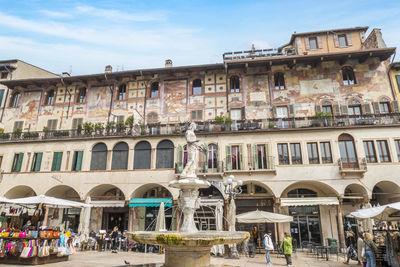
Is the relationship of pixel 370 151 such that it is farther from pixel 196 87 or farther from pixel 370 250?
pixel 196 87

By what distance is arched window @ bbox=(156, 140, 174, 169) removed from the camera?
20.3m

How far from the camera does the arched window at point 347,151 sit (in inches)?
723

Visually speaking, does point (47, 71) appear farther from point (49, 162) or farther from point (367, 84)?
point (367, 84)

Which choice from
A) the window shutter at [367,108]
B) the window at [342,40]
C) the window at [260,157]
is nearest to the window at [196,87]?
the window at [260,157]

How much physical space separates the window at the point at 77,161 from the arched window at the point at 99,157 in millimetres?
951

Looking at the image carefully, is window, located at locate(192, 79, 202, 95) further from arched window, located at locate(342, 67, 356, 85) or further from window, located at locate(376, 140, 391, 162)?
window, located at locate(376, 140, 391, 162)

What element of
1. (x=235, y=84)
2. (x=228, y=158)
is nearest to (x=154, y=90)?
(x=235, y=84)

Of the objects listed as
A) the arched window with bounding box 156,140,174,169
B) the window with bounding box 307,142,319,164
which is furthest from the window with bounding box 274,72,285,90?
the arched window with bounding box 156,140,174,169

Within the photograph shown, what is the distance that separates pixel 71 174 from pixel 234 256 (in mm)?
13998

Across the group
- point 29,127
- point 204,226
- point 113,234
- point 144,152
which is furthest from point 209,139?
point 29,127

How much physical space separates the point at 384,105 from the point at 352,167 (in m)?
6.31

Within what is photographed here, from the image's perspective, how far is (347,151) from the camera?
18703mm

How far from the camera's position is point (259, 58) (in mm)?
22953

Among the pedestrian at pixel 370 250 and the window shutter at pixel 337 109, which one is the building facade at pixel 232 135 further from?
the pedestrian at pixel 370 250
